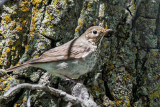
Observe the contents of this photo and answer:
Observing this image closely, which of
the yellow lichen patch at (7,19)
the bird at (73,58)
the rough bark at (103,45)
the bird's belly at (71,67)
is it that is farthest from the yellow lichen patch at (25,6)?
the bird's belly at (71,67)

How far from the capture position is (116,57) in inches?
138

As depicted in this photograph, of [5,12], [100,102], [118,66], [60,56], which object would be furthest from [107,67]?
[5,12]

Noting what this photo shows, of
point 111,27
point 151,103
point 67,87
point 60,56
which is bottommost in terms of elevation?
point 151,103

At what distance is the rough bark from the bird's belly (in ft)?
0.86

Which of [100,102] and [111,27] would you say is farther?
[111,27]

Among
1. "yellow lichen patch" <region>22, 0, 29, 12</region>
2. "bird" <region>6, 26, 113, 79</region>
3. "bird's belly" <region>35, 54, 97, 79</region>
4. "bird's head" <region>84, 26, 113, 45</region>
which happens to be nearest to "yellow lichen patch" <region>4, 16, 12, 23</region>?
"yellow lichen patch" <region>22, 0, 29, 12</region>

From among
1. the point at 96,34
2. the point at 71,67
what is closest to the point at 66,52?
the point at 71,67

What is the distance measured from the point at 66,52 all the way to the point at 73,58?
150mm

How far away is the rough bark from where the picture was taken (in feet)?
10.4

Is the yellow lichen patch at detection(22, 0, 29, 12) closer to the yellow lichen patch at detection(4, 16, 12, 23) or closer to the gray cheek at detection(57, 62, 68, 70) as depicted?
the yellow lichen patch at detection(4, 16, 12, 23)

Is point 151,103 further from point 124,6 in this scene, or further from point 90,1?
point 90,1

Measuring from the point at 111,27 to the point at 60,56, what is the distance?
1.09 m

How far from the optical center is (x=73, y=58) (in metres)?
3.09

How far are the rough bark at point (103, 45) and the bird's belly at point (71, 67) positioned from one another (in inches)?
10.4
